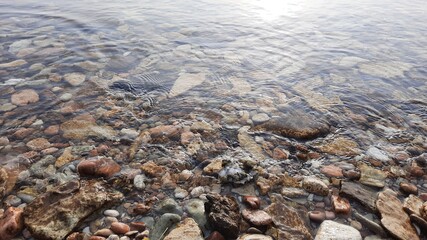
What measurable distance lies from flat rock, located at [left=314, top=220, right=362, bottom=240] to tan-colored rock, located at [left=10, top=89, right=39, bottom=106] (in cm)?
379

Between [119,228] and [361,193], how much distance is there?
206cm

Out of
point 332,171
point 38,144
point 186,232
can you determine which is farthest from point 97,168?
point 332,171

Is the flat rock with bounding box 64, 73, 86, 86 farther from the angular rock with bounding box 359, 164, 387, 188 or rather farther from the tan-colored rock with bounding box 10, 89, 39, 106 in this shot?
the angular rock with bounding box 359, 164, 387, 188

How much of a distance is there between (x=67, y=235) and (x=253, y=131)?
2.15m

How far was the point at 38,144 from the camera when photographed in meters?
2.82

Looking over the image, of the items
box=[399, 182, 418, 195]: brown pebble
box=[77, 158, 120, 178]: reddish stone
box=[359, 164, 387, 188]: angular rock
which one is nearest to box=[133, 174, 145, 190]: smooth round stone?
box=[77, 158, 120, 178]: reddish stone

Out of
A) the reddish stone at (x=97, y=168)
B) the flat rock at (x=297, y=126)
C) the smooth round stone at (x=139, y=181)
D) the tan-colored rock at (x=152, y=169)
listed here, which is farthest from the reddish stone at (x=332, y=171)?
the reddish stone at (x=97, y=168)

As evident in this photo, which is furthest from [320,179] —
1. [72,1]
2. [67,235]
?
[72,1]

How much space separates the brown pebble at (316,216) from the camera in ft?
6.99

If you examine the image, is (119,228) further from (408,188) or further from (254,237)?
(408,188)

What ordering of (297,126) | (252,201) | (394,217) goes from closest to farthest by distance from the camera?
(394,217) < (252,201) < (297,126)

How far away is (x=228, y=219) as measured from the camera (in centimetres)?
197

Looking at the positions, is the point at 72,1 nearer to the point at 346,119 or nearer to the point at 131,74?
the point at 131,74

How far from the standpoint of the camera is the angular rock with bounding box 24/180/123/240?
1.87 metres
